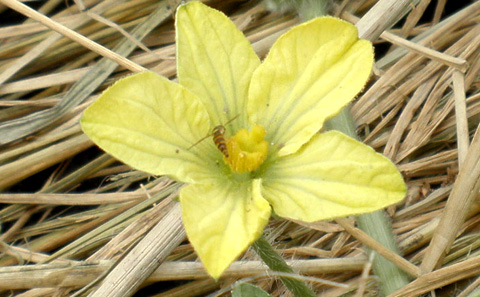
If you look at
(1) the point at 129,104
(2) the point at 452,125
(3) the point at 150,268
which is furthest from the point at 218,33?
(2) the point at 452,125

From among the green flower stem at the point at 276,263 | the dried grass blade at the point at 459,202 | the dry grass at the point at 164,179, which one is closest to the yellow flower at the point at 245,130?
the green flower stem at the point at 276,263

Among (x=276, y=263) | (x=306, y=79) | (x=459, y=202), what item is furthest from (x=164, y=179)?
(x=459, y=202)

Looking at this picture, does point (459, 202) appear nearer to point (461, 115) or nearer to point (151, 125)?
point (461, 115)

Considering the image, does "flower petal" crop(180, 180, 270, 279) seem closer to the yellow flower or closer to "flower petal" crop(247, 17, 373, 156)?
the yellow flower

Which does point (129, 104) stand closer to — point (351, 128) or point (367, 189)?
point (367, 189)

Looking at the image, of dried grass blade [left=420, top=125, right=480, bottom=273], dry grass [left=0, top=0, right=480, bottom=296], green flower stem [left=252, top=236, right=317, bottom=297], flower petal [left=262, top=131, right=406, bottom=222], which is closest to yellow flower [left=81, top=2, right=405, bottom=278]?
flower petal [left=262, top=131, right=406, bottom=222]

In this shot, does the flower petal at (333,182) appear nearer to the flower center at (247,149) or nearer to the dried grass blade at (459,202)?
the flower center at (247,149)
